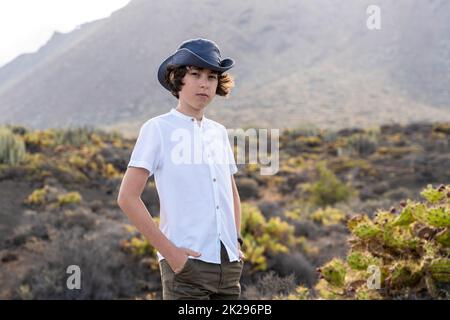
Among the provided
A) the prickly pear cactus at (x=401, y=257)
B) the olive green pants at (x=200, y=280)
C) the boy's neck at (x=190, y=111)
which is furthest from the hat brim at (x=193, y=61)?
the prickly pear cactus at (x=401, y=257)

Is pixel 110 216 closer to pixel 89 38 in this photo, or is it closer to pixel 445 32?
pixel 445 32

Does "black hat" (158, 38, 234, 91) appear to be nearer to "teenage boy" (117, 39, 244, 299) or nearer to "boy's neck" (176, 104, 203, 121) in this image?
"teenage boy" (117, 39, 244, 299)

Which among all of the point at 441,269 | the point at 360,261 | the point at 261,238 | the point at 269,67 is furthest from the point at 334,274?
the point at 269,67

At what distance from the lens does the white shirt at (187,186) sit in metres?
2.47

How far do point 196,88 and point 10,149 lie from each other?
45.0ft

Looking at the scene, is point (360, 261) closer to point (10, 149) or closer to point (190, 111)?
point (190, 111)

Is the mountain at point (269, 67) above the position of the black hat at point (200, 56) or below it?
above

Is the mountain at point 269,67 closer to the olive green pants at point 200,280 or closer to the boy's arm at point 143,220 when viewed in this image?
the olive green pants at point 200,280

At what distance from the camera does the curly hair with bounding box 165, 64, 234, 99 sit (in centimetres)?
267

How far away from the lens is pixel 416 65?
63.3 metres

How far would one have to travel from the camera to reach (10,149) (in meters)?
15.3

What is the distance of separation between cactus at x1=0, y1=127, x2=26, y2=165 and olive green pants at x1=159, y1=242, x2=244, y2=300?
13.5 metres

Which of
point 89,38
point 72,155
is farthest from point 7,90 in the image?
point 72,155

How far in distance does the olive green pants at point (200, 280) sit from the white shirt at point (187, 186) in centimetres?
3
